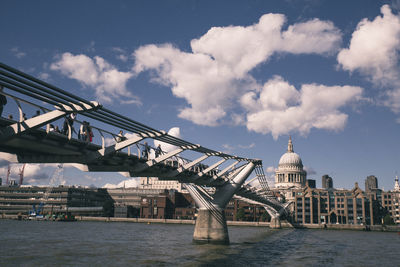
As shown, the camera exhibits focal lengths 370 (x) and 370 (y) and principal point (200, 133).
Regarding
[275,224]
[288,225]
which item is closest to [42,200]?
[275,224]

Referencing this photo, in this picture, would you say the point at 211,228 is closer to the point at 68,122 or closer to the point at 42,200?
the point at 68,122

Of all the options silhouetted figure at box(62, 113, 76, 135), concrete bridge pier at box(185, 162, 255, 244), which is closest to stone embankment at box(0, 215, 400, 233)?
concrete bridge pier at box(185, 162, 255, 244)

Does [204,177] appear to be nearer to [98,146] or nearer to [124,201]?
[98,146]

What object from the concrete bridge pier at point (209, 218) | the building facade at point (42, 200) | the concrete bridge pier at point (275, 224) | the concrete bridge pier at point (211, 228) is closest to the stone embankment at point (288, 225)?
the building facade at point (42, 200)

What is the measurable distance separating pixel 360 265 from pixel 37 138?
31.5 meters

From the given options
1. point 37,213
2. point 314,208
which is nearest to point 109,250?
point 314,208

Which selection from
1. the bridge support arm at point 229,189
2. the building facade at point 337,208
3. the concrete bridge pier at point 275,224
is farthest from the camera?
the building facade at point 337,208

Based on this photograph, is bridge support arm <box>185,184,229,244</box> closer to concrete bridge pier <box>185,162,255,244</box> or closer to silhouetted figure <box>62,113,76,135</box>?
concrete bridge pier <box>185,162,255,244</box>

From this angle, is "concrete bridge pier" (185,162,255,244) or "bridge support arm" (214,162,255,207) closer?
"concrete bridge pier" (185,162,255,244)

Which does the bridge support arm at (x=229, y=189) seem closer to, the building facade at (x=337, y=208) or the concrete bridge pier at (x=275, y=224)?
the concrete bridge pier at (x=275, y=224)

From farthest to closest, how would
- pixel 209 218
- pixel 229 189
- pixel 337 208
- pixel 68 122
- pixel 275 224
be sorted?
pixel 337 208, pixel 275 224, pixel 229 189, pixel 209 218, pixel 68 122

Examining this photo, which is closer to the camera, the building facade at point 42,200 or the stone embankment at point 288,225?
the stone embankment at point 288,225

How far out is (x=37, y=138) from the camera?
19.5 metres

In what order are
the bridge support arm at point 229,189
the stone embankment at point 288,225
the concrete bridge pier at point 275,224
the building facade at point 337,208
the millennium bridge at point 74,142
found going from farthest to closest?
the building facade at point 337,208 → the concrete bridge pier at point 275,224 → the stone embankment at point 288,225 → the bridge support arm at point 229,189 → the millennium bridge at point 74,142
